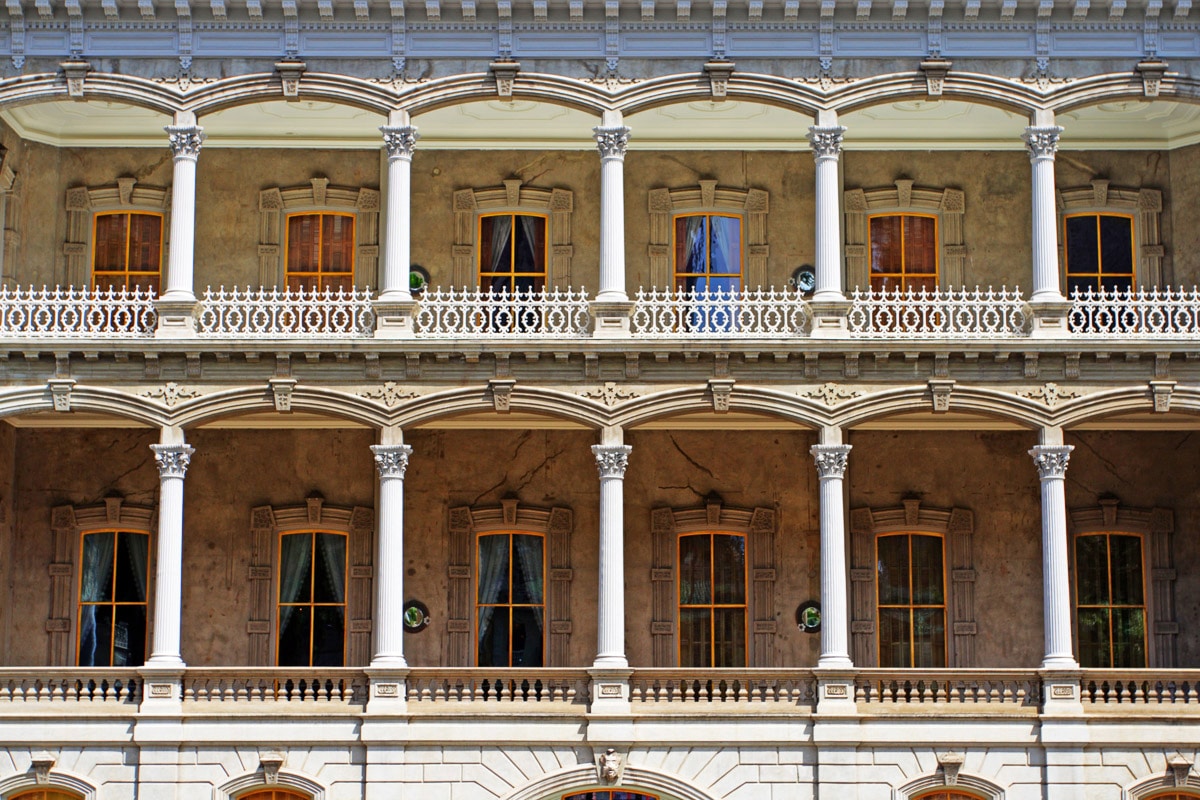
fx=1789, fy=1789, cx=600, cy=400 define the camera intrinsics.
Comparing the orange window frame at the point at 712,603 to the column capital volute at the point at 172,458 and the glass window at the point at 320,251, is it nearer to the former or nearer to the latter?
the glass window at the point at 320,251

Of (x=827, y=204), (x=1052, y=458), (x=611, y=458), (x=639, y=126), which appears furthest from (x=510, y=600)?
(x=1052, y=458)

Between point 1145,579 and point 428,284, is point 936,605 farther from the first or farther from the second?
point 428,284

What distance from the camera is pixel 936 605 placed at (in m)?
26.0

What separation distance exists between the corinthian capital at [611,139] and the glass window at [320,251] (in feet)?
14.7

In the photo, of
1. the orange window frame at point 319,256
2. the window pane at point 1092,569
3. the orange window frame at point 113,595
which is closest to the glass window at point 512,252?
the orange window frame at point 319,256

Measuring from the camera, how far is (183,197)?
24516 millimetres

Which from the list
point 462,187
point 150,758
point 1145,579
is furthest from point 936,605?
point 150,758

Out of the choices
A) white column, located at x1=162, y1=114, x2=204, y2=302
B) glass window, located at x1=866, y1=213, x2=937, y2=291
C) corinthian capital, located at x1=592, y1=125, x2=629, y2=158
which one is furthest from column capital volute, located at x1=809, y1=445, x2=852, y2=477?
white column, located at x1=162, y1=114, x2=204, y2=302

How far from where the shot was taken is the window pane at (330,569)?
26.2 meters

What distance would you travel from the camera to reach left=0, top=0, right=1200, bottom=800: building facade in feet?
76.1

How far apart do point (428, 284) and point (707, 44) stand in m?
5.44

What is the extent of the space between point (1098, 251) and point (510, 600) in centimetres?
1010

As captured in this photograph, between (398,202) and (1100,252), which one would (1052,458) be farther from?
(398,202)

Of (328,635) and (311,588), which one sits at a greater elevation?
(311,588)
